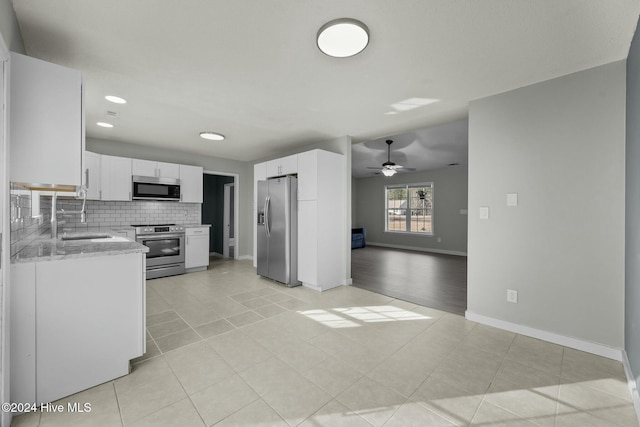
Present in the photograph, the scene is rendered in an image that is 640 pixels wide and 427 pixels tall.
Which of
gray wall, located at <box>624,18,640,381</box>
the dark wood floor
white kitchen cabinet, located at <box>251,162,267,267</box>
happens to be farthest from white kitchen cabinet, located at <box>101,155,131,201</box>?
gray wall, located at <box>624,18,640,381</box>

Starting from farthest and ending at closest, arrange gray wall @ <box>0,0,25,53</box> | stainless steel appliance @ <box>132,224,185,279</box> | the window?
the window < stainless steel appliance @ <box>132,224,185,279</box> < gray wall @ <box>0,0,25,53</box>

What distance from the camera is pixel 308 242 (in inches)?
164

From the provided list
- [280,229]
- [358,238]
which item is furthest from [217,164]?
[358,238]

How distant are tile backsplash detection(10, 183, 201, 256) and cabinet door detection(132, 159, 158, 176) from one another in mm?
581

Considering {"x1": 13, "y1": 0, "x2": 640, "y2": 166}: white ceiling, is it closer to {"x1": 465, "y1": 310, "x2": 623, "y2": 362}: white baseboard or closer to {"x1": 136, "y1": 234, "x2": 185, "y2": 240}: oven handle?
{"x1": 136, "y1": 234, "x2": 185, "y2": 240}: oven handle

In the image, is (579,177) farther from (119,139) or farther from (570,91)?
(119,139)

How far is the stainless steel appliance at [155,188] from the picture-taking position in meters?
4.67

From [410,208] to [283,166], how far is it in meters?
5.84

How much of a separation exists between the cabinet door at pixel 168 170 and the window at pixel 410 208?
6769 mm

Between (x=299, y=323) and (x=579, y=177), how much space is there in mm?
2854

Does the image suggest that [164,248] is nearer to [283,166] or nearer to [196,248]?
[196,248]

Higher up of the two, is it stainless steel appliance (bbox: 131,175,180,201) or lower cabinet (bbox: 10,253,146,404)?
stainless steel appliance (bbox: 131,175,180,201)

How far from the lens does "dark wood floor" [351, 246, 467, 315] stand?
3688mm

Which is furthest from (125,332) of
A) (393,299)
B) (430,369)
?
(393,299)
